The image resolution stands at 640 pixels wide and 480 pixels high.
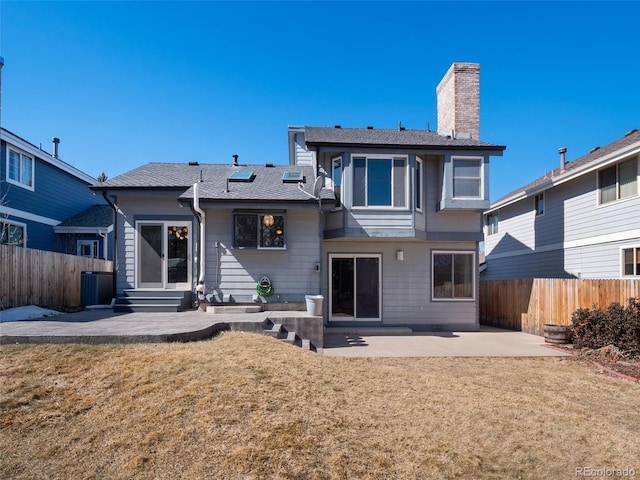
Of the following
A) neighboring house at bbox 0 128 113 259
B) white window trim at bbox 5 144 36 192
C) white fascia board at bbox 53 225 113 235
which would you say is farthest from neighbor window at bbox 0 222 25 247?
white fascia board at bbox 53 225 113 235

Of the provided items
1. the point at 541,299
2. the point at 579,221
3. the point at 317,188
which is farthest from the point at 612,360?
the point at 317,188

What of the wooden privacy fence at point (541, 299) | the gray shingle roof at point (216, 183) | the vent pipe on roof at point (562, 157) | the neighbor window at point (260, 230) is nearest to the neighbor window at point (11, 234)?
the gray shingle roof at point (216, 183)

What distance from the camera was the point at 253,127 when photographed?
A: 15.3 m

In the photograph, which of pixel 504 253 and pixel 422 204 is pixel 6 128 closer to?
pixel 422 204

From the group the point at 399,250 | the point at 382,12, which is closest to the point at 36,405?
the point at 399,250

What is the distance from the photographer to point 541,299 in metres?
10.5

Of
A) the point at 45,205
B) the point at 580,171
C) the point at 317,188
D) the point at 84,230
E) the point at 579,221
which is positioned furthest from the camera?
the point at 84,230

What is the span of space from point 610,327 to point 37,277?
596 inches

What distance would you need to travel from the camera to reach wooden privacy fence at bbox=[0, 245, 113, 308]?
28.6 feet

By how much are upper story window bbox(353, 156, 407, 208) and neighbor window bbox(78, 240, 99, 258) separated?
13.3 metres

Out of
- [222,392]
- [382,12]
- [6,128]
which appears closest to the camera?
[222,392]

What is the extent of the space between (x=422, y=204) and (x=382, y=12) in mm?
6145

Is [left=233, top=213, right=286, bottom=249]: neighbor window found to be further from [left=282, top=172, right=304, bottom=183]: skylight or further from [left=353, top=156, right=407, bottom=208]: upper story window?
[left=353, top=156, right=407, bottom=208]: upper story window

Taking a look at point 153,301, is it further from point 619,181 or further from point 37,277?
point 619,181
